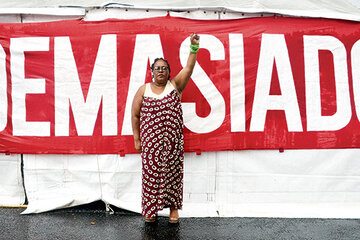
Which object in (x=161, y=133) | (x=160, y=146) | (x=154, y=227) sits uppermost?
(x=161, y=133)

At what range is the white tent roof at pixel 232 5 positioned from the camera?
395cm

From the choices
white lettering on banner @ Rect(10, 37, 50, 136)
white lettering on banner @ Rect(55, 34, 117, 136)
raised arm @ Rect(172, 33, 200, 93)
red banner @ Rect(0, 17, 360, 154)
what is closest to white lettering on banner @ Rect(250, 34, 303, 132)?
red banner @ Rect(0, 17, 360, 154)

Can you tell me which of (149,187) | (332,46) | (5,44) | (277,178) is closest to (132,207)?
(149,187)

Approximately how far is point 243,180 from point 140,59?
1873mm

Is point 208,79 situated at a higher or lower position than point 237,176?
higher

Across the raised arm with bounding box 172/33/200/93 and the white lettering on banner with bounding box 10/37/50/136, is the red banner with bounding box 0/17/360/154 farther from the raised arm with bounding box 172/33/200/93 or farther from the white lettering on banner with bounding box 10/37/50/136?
the raised arm with bounding box 172/33/200/93

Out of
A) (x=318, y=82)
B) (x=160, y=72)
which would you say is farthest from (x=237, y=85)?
(x=160, y=72)

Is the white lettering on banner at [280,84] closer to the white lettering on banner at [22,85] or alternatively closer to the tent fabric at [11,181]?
the white lettering on banner at [22,85]

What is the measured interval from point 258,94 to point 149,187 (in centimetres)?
168

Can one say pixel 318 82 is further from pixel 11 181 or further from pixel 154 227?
pixel 11 181

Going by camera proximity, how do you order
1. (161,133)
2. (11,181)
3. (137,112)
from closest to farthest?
(161,133), (137,112), (11,181)

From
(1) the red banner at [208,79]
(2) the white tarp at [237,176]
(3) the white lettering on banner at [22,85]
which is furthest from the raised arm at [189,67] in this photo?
(3) the white lettering on banner at [22,85]

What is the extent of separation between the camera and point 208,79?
3.98m

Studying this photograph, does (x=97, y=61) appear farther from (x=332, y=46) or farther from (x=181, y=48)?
(x=332, y=46)
